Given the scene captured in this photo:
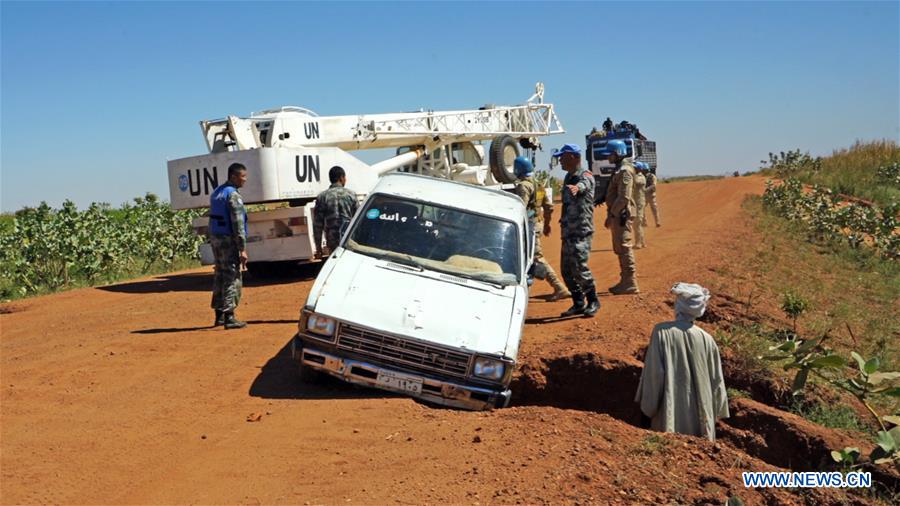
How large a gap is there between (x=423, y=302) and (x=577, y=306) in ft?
12.8

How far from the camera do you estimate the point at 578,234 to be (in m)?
10.3

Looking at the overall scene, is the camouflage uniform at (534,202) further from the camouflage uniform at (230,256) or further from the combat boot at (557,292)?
the camouflage uniform at (230,256)

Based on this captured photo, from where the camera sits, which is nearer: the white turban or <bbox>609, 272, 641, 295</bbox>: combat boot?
the white turban

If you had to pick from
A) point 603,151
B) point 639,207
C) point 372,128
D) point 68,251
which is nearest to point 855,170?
point 603,151

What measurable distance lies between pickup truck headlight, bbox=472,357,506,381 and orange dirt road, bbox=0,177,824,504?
311 mm

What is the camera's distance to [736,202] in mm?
30844

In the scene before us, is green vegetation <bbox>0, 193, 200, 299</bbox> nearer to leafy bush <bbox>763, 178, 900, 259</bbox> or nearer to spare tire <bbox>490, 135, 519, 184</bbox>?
spare tire <bbox>490, 135, 519, 184</bbox>

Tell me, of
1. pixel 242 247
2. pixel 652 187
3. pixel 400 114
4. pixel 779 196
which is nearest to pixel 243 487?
pixel 242 247

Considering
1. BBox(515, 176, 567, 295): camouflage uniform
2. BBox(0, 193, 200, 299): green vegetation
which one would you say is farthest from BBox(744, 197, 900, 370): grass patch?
BBox(0, 193, 200, 299): green vegetation

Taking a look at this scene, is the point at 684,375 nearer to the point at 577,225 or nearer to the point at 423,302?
the point at 423,302

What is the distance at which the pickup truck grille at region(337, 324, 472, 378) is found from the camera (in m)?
6.94

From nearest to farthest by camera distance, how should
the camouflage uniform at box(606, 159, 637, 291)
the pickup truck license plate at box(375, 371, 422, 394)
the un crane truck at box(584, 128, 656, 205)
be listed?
the pickup truck license plate at box(375, 371, 422, 394) → the camouflage uniform at box(606, 159, 637, 291) → the un crane truck at box(584, 128, 656, 205)

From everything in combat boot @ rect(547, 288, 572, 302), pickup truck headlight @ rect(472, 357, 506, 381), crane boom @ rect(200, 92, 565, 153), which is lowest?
combat boot @ rect(547, 288, 572, 302)

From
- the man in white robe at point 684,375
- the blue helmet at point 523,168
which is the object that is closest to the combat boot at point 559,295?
the blue helmet at point 523,168
